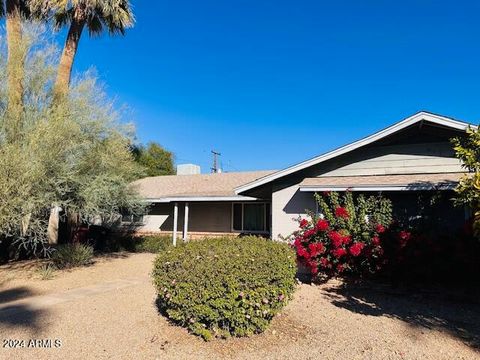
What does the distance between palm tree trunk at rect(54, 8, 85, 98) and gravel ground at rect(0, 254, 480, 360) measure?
761 cm

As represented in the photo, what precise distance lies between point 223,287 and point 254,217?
1199 cm

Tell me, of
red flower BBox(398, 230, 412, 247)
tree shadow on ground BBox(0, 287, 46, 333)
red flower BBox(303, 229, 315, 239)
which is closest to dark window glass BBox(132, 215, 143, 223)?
tree shadow on ground BBox(0, 287, 46, 333)

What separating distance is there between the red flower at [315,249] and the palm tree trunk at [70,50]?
9726 millimetres

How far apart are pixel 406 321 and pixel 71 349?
537cm

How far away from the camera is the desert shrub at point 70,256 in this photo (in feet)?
37.4

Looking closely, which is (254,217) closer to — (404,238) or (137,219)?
(137,219)

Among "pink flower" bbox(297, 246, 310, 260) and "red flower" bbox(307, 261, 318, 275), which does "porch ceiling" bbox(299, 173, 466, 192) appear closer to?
"pink flower" bbox(297, 246, 310, 260)

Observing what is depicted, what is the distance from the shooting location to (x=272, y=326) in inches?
226

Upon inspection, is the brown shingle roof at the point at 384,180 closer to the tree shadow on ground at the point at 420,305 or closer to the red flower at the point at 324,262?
the red flower at the point at 324,262

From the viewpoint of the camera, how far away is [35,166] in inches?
376

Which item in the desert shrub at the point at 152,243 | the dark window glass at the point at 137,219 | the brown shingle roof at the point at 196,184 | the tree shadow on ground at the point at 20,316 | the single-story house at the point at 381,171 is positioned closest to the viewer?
the tree shadow on ground at the point at 20,316

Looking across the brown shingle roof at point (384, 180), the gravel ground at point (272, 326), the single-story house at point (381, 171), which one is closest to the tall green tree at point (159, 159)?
the single-story house at point (381, 171)

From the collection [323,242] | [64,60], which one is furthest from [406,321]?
[64,60]

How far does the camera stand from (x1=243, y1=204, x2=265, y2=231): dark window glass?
16714mm
